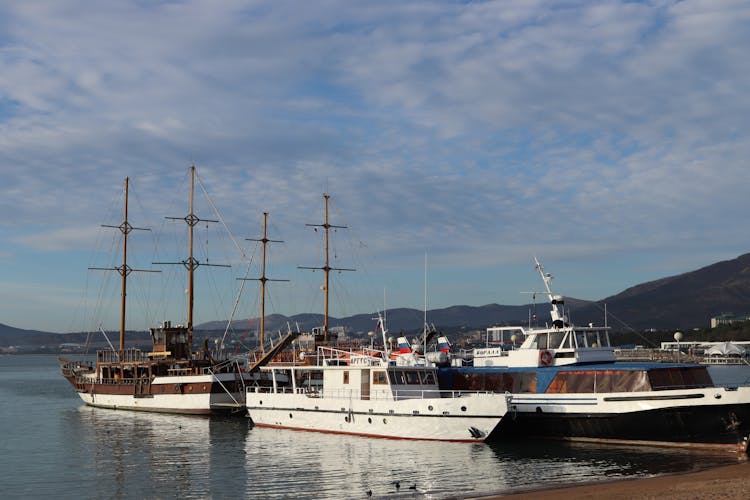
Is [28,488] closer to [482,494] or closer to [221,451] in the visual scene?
[221,451]

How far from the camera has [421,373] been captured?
1634 inches

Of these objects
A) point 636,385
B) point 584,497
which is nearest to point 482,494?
point 584,497

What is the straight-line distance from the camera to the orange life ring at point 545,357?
40844 mm

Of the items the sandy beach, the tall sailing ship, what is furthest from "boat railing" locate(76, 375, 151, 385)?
the sandy beach

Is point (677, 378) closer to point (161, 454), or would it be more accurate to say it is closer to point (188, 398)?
point (161, 454)

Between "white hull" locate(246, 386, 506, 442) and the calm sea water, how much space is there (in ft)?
1.88

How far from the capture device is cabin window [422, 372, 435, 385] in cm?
4144

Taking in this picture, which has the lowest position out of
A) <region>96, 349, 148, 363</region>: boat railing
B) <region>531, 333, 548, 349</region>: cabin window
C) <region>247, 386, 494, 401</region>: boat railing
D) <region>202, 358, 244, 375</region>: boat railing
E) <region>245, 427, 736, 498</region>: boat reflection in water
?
<region>245, 427, 736, 498</region>: boat reflection in water

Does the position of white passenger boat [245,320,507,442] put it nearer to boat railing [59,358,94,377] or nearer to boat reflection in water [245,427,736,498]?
boat reflection in water [245,427,736,498]

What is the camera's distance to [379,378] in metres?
40.8

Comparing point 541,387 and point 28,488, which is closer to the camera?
point 28,488

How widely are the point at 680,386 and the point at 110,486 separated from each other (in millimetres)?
25166

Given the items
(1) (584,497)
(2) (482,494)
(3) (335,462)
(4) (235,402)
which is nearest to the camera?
(1) (584,497)

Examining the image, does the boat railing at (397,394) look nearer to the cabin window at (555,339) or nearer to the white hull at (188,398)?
the cabin window at (555,339)
